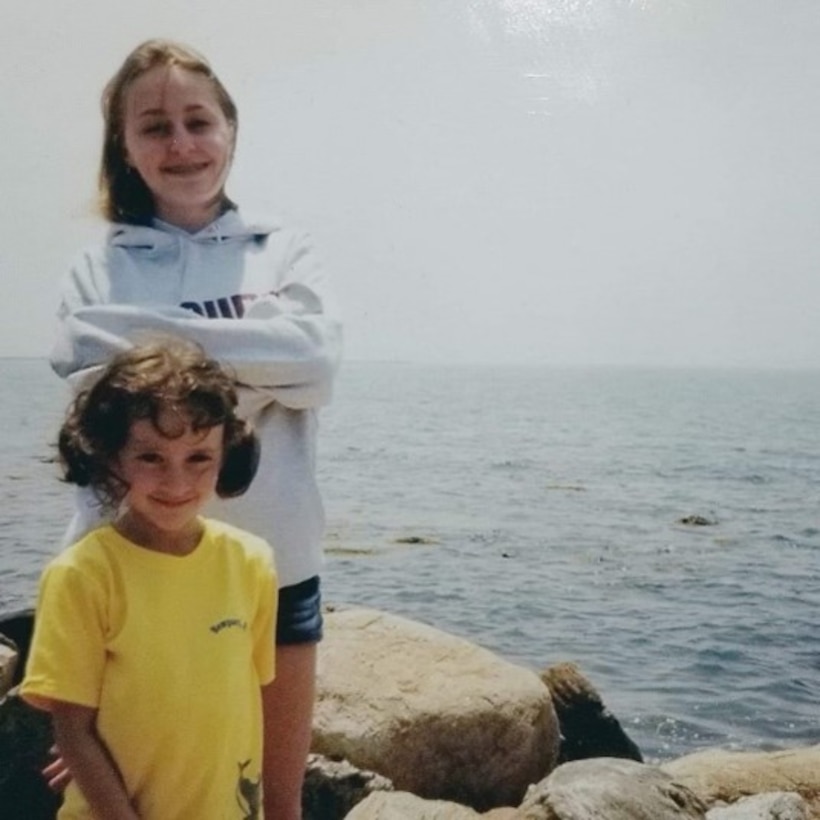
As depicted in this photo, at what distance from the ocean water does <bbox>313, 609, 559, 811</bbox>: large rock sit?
2.07 metres

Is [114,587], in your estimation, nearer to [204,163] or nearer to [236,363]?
[236,363]

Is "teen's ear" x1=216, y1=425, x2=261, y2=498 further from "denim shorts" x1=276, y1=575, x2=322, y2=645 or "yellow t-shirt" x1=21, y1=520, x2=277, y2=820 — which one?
"denim shorts" x1=276, y1=575, x2=322, y2=645

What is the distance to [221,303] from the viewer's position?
2.70 m

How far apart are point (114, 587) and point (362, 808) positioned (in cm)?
235

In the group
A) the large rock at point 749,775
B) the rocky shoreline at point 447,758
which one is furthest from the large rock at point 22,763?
the large rock at point 749,775

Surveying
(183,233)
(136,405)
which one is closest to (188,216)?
(183,233)

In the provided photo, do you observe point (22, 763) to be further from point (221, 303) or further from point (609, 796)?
point (221, 303)

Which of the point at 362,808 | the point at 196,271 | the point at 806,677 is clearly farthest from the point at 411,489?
the point at 196,271

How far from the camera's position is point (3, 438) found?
32812 mm

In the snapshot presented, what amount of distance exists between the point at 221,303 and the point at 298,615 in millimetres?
767

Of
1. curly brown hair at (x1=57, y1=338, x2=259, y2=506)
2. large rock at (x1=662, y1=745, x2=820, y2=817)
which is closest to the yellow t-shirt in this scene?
curly brown hair at (x1=57, y1=338, x2=259, y2=506)

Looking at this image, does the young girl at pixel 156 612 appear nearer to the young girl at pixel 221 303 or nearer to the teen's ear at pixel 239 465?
the teen's ear at pixel 239 465

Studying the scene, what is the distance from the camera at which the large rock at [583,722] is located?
23.3ft

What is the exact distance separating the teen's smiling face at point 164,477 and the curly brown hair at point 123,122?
771 mm
